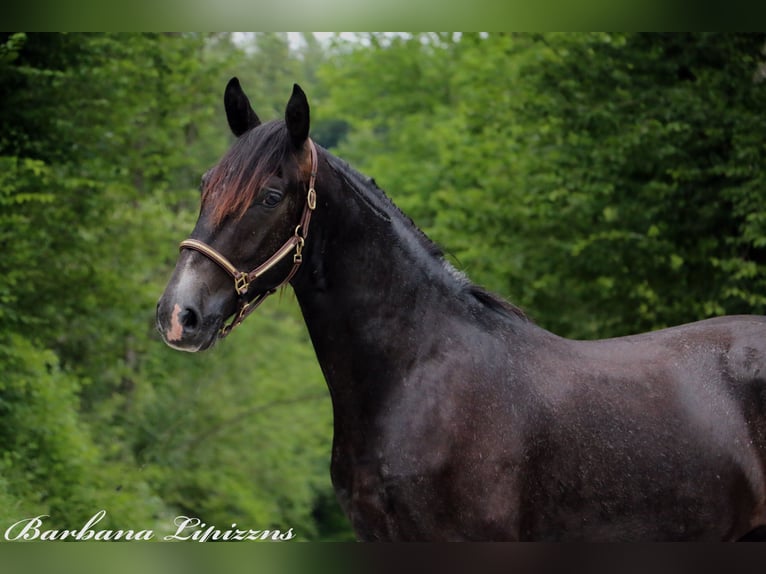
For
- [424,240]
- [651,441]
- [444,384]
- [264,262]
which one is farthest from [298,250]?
[651,441]

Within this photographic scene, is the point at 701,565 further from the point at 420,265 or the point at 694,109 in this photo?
the point at 694,109

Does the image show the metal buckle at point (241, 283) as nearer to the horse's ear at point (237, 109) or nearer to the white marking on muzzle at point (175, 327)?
the white marking on muzzle at point (175, 327)

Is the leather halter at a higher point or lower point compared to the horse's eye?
lower

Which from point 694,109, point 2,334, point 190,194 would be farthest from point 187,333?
point 190,194

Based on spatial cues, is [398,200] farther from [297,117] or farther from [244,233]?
[244,233]

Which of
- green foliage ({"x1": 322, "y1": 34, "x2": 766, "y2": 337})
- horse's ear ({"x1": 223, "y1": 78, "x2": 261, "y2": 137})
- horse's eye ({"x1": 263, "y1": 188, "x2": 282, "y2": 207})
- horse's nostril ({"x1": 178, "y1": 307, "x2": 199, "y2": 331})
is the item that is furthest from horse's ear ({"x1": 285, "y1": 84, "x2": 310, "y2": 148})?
green foliage ({"x1": 322, "y1": 34, "x2": 766, "y2": 337})

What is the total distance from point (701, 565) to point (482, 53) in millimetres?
14905

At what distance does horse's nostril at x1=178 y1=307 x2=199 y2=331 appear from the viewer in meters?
3.50

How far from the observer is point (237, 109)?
4.01m

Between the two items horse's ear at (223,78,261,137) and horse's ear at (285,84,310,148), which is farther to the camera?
horse's ear at (223,78,261,137)

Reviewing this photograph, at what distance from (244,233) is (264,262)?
0.14 m

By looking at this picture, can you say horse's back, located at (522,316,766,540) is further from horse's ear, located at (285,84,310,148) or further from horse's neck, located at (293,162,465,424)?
horse's ear, located at (285,84,310,148)

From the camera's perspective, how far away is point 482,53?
1786 cm

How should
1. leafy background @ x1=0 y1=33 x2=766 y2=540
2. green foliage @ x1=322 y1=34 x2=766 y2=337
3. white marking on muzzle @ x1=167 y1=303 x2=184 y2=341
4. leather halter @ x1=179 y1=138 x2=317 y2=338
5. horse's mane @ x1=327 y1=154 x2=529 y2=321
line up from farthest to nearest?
green foliage @ x1=322 y1=34 x2=766 y2=337 → leafy background @ x1=0 y1=33 x2=766 y2=540 → horse's mane @ x1=327 y1=154 x2=529 y2=321 → leather halter @ x1=179 y1=138 x2=317 y2=338 → white marking on muzzle @ x1=167 y1=303 x2=184 y2=341
